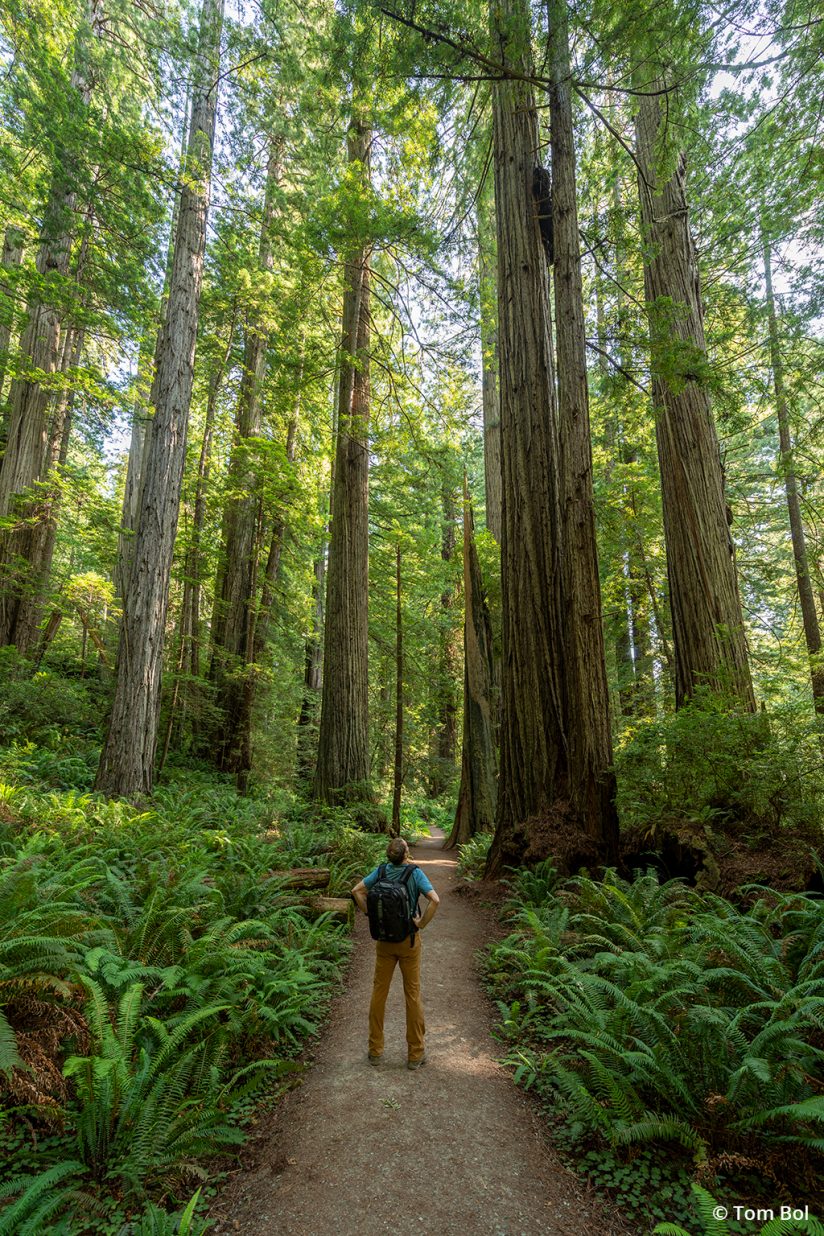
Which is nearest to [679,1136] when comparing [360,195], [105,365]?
[360,195]

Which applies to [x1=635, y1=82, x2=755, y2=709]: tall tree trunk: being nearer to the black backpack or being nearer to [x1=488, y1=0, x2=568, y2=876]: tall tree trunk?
[x1=488, y1=0, x2=568, y2=876]: tall tree trunk

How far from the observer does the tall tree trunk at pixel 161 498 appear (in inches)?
291

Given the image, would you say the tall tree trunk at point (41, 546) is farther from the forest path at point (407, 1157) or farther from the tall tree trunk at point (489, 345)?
the forest path at point (407, 1157)

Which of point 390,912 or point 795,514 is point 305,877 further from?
point 795,514

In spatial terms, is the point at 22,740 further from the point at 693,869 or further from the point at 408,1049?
the point at 693,869

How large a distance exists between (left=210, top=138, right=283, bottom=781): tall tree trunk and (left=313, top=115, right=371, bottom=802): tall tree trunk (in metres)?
1.93

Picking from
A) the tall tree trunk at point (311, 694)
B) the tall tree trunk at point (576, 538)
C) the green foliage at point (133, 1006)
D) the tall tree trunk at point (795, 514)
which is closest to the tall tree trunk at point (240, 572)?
the tall tree trunk at point (311, 694)

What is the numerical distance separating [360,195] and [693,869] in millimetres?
9656

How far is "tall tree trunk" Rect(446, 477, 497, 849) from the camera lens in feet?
32.4

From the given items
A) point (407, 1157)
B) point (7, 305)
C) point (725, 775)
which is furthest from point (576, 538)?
point (7, 305)

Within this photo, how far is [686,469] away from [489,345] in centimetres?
510

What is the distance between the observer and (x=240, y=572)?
12211 millimetres

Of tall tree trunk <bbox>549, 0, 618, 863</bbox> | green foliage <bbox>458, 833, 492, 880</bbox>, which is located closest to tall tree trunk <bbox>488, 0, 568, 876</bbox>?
tall tree trunk <bbox>549, 0, 618, 863</bbox>

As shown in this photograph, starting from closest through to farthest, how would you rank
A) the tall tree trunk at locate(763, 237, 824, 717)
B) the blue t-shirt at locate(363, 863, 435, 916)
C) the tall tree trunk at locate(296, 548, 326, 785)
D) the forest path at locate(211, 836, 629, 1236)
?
the forest path at locate(211, 836, 629, 1236) → the blue t-shirt at locate(363, 863, 435, 916) → the tall tree trunk at locate(763, 237, 824, 717) → the tall tree trunk at locate(296, 548, 326, 785)
